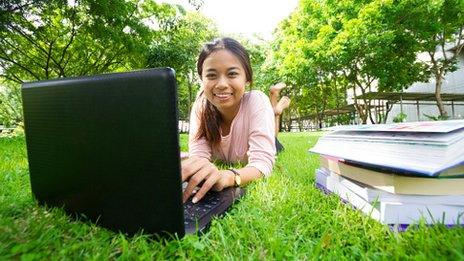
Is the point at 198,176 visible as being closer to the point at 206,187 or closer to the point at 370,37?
the point at 206,187

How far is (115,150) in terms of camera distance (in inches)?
40.1

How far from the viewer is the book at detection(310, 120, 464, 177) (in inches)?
37.3

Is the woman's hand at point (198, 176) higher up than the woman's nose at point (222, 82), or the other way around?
the woman's nose at point (222, 82)

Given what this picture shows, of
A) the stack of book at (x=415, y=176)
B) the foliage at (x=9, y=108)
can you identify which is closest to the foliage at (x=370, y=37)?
the stack of book at (x=415, y=176)

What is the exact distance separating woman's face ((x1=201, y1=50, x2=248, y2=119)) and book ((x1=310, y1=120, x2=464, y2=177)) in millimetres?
1215

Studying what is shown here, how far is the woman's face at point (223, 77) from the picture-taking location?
2.37 m

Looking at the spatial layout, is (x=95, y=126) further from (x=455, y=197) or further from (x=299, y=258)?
(x=455, y=197)

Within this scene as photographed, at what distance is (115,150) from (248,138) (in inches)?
69.2

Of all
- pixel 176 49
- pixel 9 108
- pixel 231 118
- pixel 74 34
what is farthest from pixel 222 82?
pixel 9 108

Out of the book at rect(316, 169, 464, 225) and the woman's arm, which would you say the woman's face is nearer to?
the woman's arm

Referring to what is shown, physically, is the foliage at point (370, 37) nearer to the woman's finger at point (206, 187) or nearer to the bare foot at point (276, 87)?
the bare foot at point (276, 87)

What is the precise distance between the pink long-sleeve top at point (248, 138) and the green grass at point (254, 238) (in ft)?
2.49

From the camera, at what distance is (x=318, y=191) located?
165 centimetres

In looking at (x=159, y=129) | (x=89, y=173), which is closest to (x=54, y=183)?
(x=89, y=173)
